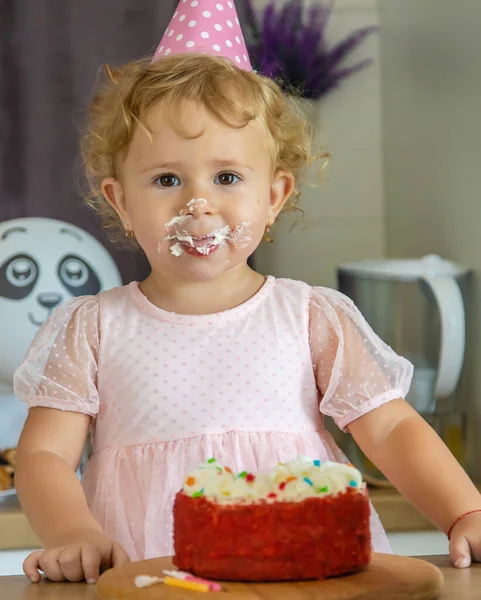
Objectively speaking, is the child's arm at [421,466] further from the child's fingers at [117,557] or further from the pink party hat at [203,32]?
the pink party hat at [203,32]

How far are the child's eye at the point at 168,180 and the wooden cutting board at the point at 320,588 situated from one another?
42 cm

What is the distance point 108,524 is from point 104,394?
0.12m

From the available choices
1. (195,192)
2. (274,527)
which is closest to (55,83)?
(195,192)

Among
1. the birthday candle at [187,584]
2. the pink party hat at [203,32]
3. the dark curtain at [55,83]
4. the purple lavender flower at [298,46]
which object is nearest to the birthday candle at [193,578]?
the birthday candle at [187,584]

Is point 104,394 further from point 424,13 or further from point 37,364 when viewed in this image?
point 424,13

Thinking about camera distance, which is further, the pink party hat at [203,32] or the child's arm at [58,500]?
the pink party hat at [203,32]

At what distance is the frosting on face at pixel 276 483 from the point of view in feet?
1.93

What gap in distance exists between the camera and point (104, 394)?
3.19ft

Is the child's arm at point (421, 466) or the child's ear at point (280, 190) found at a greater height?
the child's ear at point (280, 190)

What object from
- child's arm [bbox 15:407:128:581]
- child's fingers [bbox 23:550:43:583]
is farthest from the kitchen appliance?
child's fingers [bbox 23:550:43:583]

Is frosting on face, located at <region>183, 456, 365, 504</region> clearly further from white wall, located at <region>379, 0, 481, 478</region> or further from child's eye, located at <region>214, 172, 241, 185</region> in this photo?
white wall, located at <region>379, 0, 481, 478</region>

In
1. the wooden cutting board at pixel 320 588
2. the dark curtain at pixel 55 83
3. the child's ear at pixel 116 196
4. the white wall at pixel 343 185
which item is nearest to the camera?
the wooden cutting board at pixel 320 588

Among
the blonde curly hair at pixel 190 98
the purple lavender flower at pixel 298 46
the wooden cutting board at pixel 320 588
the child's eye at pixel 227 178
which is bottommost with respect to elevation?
the wooden cutting board at pixel 320 588

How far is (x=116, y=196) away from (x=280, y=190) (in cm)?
17
